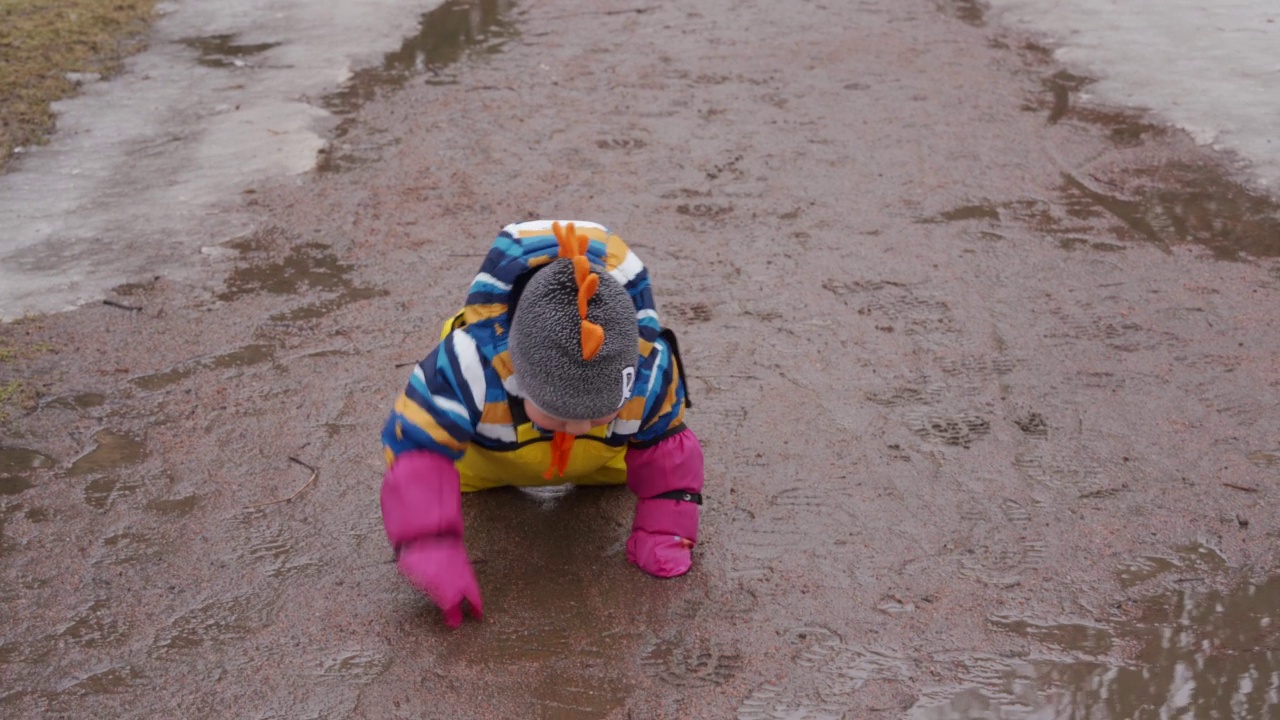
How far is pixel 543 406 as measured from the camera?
2.32m

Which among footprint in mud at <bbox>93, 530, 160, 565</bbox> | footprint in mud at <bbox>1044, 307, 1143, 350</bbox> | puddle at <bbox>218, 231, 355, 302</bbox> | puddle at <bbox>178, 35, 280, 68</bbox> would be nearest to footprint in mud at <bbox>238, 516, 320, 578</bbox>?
footprint in mud at <bbox>93, 530, 160, 565</bbox>

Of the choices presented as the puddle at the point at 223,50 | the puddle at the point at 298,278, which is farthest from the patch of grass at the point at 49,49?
the puddle at the point at 298,278

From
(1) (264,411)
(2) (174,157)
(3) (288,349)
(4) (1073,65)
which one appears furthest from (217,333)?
(4) (1073,65)

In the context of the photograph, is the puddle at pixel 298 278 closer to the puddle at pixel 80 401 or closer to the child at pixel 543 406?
the puddle at pixel 80 401

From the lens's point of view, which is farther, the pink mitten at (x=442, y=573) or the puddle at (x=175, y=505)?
the puddle at (x=175, y=505)

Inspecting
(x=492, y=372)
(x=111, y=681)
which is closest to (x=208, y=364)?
(x=111, y=681)

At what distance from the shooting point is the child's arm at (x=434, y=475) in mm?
2479

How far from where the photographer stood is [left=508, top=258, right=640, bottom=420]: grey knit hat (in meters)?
2.24

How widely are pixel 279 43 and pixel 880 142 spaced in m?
3.76

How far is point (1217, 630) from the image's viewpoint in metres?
2.52

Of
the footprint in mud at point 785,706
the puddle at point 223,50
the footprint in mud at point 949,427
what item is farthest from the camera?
the puddle at point 223,50

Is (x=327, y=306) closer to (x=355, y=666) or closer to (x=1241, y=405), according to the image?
(x=355, y=666)

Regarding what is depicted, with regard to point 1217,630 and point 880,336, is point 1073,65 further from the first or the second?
point 1217,630

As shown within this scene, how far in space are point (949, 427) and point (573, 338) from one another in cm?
147
